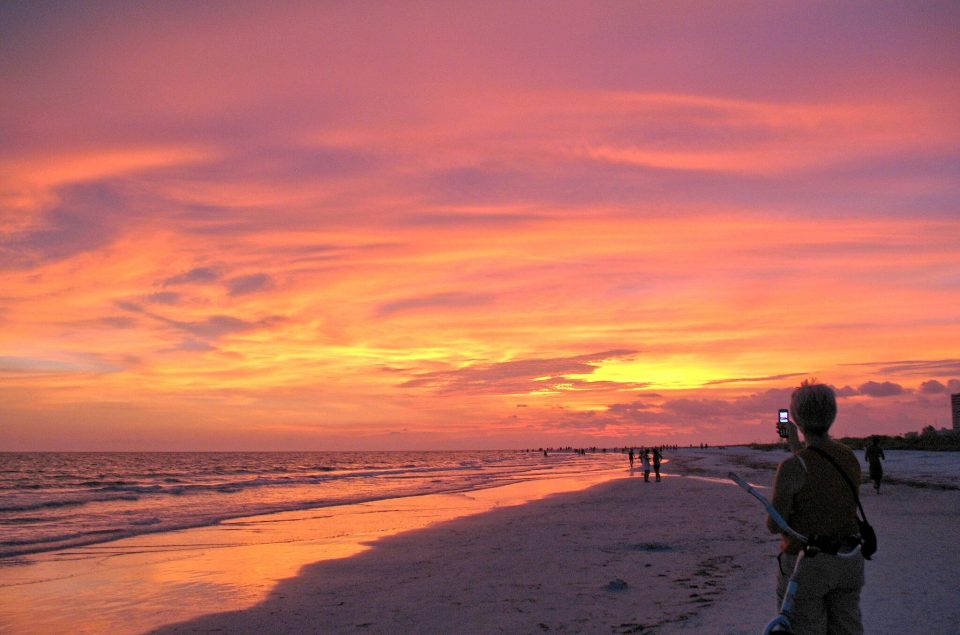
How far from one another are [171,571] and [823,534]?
14.0 m

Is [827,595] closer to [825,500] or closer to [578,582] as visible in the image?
[825,500]

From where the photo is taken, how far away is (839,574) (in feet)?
13.8

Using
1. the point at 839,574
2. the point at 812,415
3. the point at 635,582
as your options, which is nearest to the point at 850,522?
the point at 839,574

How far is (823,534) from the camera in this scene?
13.9 feet

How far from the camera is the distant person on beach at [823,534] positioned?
421cm

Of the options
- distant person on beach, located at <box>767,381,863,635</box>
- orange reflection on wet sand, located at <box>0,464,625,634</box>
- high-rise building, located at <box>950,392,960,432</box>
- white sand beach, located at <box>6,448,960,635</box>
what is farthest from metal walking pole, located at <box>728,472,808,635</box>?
high-rise building, located at <box>950,392,960,432</box>

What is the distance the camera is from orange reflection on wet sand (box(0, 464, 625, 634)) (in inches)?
432

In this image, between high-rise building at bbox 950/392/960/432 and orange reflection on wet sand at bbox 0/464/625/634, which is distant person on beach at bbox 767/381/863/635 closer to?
orange reflection on wet sand at bbox 0/464/625/634

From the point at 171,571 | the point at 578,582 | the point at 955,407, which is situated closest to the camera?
the point at 578,582

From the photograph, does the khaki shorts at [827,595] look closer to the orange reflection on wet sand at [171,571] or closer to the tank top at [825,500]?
the tank top at [825,500]

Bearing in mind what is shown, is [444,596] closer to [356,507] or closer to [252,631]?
[252,631]

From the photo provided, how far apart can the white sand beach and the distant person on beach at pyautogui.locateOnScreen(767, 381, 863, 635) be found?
3.94m

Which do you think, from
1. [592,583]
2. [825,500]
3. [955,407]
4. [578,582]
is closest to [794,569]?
[825,500]

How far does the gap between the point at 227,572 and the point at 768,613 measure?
10.3 m
